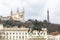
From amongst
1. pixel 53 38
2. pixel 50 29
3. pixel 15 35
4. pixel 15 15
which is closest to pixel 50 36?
pixel 53 38

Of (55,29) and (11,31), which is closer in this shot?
(11,31)

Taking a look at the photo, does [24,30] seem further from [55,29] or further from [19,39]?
[55,29]

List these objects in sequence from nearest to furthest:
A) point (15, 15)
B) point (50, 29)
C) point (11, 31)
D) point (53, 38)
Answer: point (53, 38) < point (11, 31) < point (50, 29) < point (15, 15)

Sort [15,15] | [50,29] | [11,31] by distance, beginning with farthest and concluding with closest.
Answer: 1. [15,15]
2. [50,29]
3. [11,31]

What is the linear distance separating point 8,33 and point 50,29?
19004 millimetres

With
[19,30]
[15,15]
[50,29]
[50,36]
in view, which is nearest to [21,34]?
[19,30]

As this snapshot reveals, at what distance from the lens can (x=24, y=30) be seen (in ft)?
296

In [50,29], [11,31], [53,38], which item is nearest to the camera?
[53,38]

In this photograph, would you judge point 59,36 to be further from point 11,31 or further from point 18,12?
point 18,12

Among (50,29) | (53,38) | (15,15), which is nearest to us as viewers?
(53,38)

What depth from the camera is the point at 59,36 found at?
279 feet

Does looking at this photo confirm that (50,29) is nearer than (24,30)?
No

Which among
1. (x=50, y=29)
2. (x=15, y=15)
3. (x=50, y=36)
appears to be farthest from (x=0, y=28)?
(x=15, y=15)

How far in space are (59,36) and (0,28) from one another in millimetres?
14538
